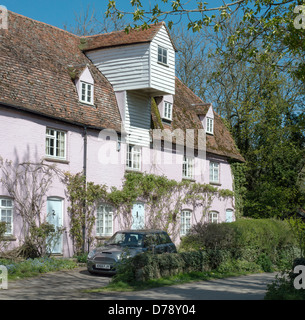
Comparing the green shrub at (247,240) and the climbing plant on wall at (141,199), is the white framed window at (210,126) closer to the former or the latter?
the climbing plant on wall at (141,199)

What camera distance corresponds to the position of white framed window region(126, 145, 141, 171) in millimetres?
26328

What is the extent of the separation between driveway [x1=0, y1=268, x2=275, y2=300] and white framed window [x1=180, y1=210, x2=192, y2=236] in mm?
10882

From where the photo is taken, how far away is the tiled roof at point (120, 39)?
2642 centimetres

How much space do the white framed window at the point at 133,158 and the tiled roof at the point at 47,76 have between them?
153 centimetres

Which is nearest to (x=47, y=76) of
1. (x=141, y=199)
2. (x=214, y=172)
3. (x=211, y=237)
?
(x=141, y=199)

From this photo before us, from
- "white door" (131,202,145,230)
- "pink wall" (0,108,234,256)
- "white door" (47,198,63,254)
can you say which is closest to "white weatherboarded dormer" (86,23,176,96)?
"pink wall" (0,108,234,256)

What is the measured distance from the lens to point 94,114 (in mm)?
24516

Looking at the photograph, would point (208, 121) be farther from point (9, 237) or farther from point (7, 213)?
point (9, 237)

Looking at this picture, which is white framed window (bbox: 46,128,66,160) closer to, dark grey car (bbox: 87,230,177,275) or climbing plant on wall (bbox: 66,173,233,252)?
climbing plant on wall (bbox: 66,173,233,252)

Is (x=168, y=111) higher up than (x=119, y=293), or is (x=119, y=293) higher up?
(x=168, y=111)

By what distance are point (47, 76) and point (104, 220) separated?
22.3 ft

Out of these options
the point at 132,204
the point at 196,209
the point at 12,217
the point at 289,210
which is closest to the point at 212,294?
the point at 12,217
